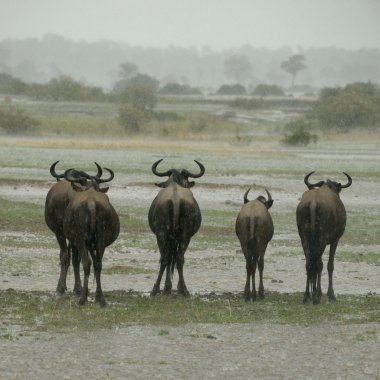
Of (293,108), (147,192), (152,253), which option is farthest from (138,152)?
(293,108)

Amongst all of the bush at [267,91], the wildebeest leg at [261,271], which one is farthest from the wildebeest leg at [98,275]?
the bush at [267,91]

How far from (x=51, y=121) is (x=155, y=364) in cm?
6118

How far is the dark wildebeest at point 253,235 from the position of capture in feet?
44.8

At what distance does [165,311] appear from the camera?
12805 millimetres

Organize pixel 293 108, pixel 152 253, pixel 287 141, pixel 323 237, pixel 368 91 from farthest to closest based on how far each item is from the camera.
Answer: pixel 293 108 → pixel 368 91 → pixel 287 141 → pixel 152 253 → pixel 323 237

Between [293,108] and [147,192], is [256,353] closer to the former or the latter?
[147,192]

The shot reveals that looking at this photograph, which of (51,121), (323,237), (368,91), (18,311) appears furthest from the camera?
(368,91)

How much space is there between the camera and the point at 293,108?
319ft

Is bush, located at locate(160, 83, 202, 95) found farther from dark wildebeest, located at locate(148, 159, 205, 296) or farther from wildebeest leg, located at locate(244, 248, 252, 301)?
wildebeest leg, located at locate(244, 248, 252, 301)

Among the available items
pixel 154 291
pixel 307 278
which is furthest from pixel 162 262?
pixel 307 278

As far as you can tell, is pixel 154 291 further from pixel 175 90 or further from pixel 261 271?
pixel 175 90

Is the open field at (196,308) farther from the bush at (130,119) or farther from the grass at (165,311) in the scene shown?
the bush at (130,119)

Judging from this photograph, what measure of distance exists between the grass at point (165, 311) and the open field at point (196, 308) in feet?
0.05

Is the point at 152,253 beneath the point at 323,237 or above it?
beneath
